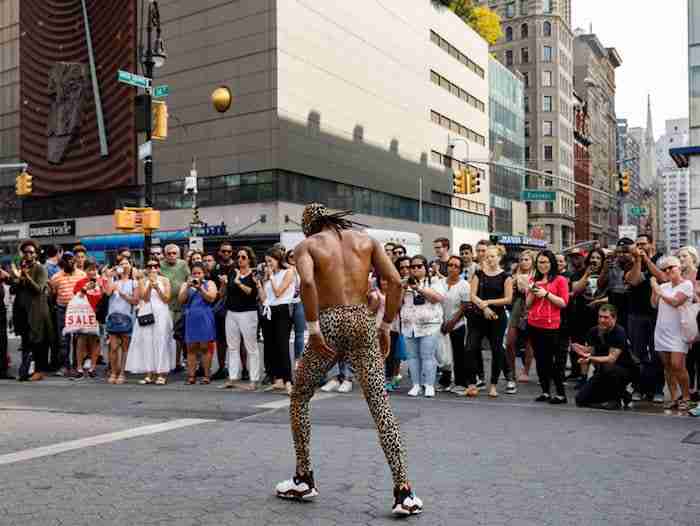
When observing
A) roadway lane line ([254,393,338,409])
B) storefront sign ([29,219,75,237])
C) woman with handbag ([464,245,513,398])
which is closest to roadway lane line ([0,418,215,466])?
roadway lane line ([254,393,338,409])

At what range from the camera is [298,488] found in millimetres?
5008

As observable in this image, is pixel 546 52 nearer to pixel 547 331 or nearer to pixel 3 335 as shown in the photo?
pixel 3 335

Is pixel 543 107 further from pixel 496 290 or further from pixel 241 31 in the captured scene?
pixel 496 290

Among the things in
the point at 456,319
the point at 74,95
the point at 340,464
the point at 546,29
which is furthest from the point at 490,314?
the point at 546,29

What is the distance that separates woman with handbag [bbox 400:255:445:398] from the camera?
33.3 ft

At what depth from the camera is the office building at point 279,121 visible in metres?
41.1

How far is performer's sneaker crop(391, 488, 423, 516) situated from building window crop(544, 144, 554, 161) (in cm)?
9652

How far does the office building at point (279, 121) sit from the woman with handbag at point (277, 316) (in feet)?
97.2

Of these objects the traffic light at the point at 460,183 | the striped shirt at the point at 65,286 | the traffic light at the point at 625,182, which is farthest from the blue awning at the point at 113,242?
the striped shirt at the point at 65,286

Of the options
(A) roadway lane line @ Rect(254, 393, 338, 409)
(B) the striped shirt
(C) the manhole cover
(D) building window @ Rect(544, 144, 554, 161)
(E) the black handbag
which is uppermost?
(D) building window @ Rect(544, 144, 554, 161)

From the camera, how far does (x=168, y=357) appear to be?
38.3 feet

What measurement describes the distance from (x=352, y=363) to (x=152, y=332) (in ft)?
23.5

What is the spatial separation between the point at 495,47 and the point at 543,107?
451 inches

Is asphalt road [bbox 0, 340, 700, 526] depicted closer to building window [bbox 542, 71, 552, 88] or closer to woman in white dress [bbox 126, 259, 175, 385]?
woman in white dress [bbox 126, 259, 175, 385]
